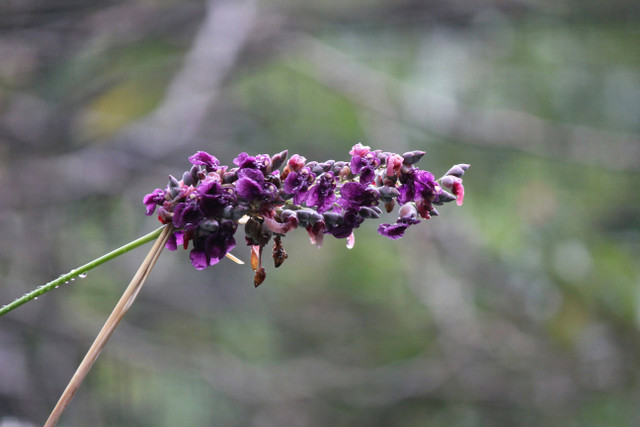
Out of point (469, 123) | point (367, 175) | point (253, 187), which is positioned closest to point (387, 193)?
point (367, 175)

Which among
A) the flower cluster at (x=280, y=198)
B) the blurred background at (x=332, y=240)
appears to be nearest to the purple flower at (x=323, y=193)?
the flower cluster at (x=280, y=198)

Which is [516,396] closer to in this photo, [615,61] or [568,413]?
[568,413]

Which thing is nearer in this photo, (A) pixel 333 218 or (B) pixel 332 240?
(A) pixel 333 218

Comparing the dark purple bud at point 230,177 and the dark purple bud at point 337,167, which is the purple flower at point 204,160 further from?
the dark purple bud at point 337,167

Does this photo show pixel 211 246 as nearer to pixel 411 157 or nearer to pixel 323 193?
pixel 323 193

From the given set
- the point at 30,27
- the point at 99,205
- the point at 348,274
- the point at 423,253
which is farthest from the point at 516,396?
the point at 30,27

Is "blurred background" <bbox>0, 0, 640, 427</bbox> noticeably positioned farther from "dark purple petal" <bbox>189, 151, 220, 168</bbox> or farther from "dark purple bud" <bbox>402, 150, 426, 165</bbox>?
"dark purple bud" <bbox>402, 150, 426, 165</bbox>
